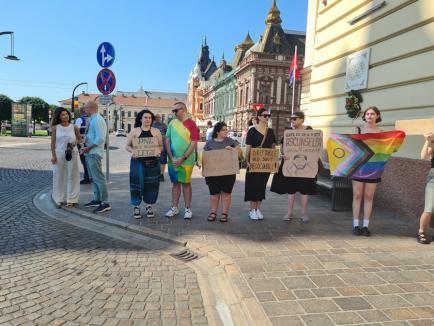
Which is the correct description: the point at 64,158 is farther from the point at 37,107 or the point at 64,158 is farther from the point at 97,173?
the point at 37,107

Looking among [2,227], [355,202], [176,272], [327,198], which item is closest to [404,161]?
[355,202]

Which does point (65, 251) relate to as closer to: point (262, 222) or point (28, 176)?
point (262, 222)

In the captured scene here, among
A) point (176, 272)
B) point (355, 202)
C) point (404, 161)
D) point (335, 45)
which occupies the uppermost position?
point (335, 45)

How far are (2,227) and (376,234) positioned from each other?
18.5 feet

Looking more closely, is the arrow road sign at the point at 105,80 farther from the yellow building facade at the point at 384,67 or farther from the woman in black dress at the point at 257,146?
the yellow building facade at the point at 384,67

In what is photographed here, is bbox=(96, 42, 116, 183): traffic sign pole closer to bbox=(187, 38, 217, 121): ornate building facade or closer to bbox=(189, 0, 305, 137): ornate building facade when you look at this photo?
bbox=(189, 0, 305, 137): ornate building facade

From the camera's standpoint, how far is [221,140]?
600cm

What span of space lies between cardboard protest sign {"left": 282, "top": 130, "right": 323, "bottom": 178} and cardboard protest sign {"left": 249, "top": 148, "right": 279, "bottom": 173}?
261mm

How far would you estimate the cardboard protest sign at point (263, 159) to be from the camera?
590cm

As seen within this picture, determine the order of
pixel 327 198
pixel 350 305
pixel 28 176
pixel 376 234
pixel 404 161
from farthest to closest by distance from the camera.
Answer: pixel 28 176, pixel 327 198, pixel 404 161, pixel 376 234, pixel 350 305

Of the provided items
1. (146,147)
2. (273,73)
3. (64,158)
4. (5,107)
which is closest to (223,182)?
(146,147)

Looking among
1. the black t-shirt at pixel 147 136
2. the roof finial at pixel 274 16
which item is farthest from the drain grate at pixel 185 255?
the roof finial at pixel 274 16

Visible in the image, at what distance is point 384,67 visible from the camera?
7402 mm

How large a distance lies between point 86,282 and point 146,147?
2.74 m
